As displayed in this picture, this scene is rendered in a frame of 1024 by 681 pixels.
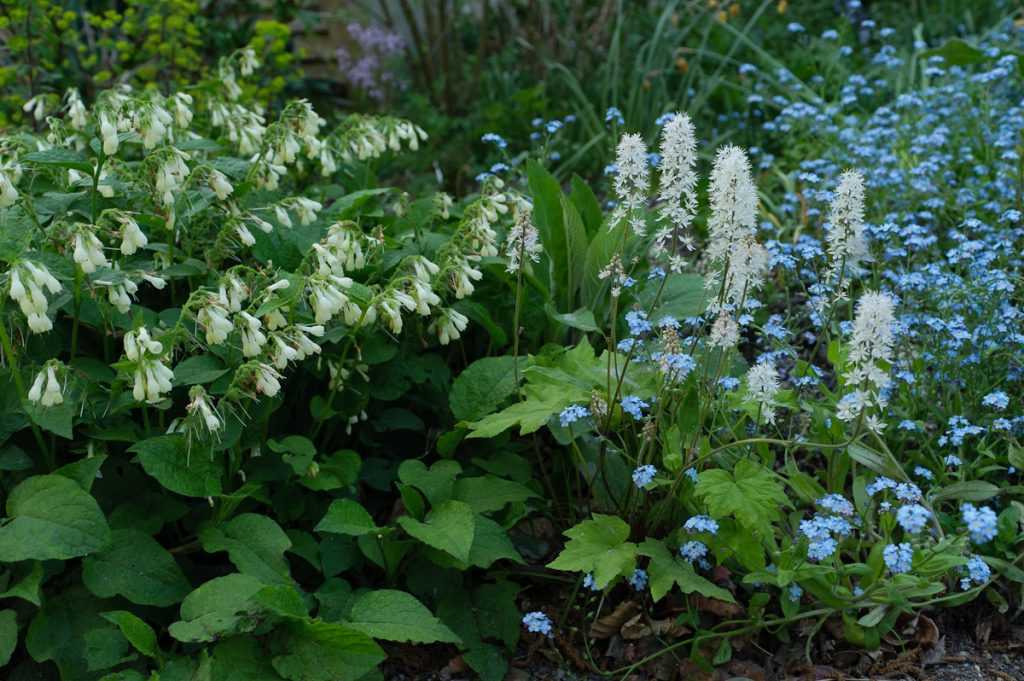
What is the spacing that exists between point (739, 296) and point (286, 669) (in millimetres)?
1299

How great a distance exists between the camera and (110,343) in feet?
9.02

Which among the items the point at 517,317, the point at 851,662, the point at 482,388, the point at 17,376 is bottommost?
the point at 851,662

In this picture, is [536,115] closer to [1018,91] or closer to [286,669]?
[1018,91]

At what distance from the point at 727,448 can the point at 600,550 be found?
1.24 ft

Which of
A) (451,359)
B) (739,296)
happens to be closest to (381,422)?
(451,359)

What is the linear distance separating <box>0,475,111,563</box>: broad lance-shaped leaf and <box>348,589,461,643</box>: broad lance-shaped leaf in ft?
1.86

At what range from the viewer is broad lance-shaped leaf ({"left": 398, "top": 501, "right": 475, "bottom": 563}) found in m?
2.36

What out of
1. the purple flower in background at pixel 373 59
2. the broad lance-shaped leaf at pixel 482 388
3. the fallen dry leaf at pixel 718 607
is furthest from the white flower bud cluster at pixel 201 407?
the purple flower in background at pixel 373 59

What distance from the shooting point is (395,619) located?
231cm

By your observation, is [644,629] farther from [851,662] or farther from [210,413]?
[210,413]

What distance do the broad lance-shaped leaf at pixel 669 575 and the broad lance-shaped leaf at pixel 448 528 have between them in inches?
16.2

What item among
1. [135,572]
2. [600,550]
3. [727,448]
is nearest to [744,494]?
[727,448]

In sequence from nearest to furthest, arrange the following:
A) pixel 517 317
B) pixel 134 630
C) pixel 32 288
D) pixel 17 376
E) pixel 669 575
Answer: pixel 32 288 < pixel 134 630 < pixel 17 376 < pixel 669 575 < pixel 517 317

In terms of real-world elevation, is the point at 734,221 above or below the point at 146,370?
above
